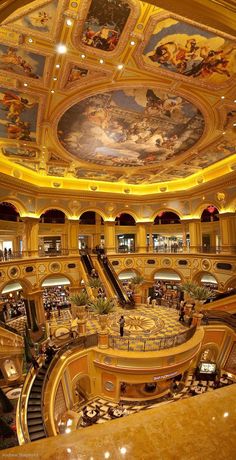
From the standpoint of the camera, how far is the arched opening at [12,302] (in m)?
19.2

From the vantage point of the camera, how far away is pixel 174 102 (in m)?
9.97

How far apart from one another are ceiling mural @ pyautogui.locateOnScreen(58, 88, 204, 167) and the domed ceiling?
49mm

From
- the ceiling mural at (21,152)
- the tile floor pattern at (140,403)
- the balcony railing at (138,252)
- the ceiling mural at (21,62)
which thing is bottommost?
the tile floor pattern at (140,403)

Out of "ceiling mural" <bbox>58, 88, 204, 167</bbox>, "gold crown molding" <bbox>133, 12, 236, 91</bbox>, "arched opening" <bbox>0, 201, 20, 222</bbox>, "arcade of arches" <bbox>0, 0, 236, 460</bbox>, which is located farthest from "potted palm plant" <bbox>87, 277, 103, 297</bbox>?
"gold crown molding" <bbox>133, 12, 236, 91</bbox>

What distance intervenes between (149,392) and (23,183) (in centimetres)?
1474

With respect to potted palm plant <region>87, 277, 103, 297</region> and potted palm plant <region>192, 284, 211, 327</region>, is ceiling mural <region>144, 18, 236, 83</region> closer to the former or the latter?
potted palm plant <region>192, 284, 211, 327</region>

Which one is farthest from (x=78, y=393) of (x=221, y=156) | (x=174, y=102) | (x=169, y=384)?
(x=221, y=156)

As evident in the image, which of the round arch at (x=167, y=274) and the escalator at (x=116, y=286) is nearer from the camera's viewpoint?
the escalator at (x=116, y=286)

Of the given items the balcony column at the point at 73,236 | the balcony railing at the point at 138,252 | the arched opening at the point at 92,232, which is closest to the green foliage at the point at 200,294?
the balcony railing at the point at 138,252

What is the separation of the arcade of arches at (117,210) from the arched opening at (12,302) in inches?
5.3

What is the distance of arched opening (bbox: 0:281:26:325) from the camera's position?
1925 cm

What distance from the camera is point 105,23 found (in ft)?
20.7

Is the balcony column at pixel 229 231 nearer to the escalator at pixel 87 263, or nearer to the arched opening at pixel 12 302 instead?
the escalator at pixel 87 263

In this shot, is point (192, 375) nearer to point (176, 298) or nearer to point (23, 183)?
point (176, 298)
